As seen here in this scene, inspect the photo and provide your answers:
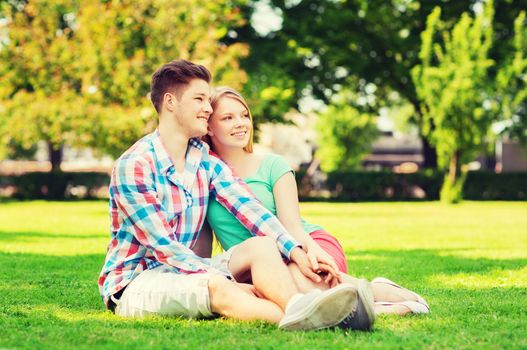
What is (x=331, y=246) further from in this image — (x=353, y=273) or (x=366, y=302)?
(x=353, y=273)

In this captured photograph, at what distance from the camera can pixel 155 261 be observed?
5184 mm

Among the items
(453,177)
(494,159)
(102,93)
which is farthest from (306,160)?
(102,93)

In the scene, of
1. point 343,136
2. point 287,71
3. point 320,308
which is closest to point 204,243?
point 320,308

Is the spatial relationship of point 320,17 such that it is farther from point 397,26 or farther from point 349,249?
point 349,249

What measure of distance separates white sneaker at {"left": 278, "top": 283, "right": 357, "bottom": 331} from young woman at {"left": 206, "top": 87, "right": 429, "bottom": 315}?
87 centimetres

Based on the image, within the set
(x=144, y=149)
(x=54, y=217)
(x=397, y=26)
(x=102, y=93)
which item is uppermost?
(x=397, y=26)

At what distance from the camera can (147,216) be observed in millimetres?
4906

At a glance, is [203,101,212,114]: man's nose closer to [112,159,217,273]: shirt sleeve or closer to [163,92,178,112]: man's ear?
[163,92,178,112]: man's ear

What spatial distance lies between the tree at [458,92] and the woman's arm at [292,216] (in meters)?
22.1

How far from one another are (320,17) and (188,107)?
89.5 ft

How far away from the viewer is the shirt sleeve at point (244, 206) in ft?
16.5

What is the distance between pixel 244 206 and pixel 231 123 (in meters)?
0.59

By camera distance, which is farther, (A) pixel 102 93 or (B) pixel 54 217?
(A) pixel 102 93

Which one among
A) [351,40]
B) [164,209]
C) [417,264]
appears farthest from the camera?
[351,40]
